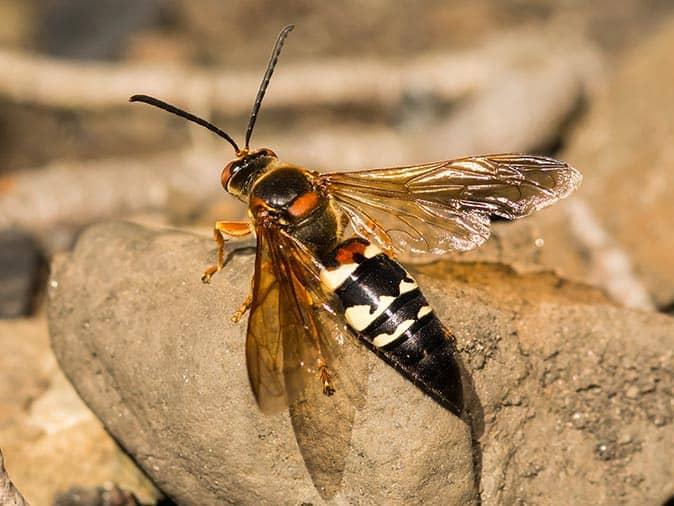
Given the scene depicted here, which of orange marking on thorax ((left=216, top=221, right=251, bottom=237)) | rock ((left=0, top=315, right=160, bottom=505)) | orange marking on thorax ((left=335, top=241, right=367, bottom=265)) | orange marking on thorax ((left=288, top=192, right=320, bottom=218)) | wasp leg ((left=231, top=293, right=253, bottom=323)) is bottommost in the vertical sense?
rock ((left=0, top=315, right=160, bottom=505))

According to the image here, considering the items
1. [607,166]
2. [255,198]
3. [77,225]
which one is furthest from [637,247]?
[77,225]

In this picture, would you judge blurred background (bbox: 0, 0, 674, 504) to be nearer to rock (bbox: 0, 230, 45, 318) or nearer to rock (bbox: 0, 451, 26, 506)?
rock (bbox: 0, 230, 45, 318)

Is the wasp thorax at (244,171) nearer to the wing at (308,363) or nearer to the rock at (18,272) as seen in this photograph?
the wing at (308,363)

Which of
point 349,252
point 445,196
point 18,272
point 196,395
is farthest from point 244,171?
point 18,272

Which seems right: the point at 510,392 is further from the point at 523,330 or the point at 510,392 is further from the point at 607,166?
the point at 607,166

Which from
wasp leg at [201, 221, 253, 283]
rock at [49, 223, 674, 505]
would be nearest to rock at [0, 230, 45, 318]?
rock at [49, 223, 674, 505]

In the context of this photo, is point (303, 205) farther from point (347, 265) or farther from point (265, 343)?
point (265, 343)
